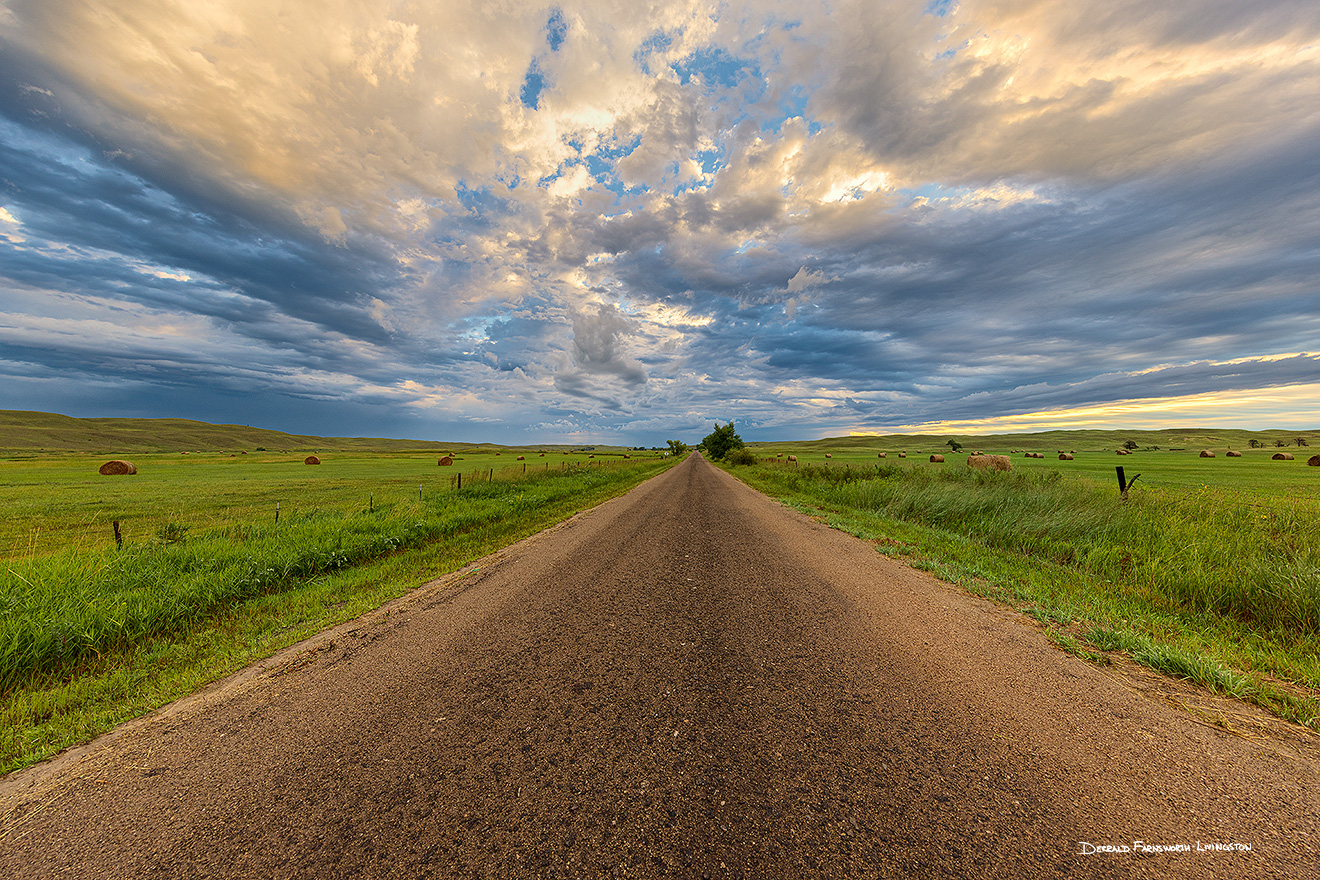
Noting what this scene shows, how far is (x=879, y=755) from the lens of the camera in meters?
3.25

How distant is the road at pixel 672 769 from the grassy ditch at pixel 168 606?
0.68m

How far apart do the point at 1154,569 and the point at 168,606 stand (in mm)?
15715

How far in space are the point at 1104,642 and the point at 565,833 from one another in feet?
20.8

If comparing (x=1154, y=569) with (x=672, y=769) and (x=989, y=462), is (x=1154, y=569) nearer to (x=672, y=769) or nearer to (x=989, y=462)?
(x=672, y=769)

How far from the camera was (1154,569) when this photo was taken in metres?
7.73

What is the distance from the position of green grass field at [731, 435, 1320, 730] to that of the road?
0.98 meters

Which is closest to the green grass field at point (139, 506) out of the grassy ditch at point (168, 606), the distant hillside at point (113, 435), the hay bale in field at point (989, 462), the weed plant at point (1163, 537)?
the grassy ditch at point (168, 606)

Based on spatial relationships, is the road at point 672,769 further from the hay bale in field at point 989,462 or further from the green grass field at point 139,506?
the hay bale in field at point 989,462

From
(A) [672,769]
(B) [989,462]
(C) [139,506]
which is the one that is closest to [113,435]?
(C) [139,506]

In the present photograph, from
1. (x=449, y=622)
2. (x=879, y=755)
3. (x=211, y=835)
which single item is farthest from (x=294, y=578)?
(x=879, y=755)

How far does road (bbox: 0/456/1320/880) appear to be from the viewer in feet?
8.02

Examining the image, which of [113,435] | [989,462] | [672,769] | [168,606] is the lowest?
[672,769]

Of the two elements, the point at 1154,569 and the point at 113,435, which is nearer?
the point at 1154,569

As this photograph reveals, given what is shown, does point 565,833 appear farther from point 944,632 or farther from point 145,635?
point 145,635
